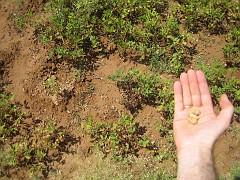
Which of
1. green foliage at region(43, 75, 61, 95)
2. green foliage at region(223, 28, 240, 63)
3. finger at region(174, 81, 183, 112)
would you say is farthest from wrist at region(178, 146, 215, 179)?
green foliage at region(223, 28, 240, 63)

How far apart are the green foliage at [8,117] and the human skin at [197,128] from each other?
2452mm

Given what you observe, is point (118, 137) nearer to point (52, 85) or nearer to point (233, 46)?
point (52, 85)

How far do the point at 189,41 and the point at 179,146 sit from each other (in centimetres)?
279

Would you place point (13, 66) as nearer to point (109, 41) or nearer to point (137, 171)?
point (109, 41)

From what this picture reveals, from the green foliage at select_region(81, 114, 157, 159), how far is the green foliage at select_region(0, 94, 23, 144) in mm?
1003

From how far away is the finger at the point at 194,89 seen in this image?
3.93 m

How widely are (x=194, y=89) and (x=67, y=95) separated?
84.0 inches

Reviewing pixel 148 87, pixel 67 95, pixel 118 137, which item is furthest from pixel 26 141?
pixel 148 87

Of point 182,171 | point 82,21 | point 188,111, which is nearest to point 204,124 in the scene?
point 188,111

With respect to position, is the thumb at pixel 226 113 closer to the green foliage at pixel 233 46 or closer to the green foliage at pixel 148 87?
the green foliage at pixel 148 87

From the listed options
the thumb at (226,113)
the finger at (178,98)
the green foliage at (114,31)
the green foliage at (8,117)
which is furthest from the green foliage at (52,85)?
the thumb at (226,113)

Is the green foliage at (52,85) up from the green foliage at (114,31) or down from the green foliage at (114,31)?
down

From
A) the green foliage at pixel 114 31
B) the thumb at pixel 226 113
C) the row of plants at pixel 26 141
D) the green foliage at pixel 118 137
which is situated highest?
the green foliage at pixel 114 31

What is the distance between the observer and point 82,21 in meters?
5.64
